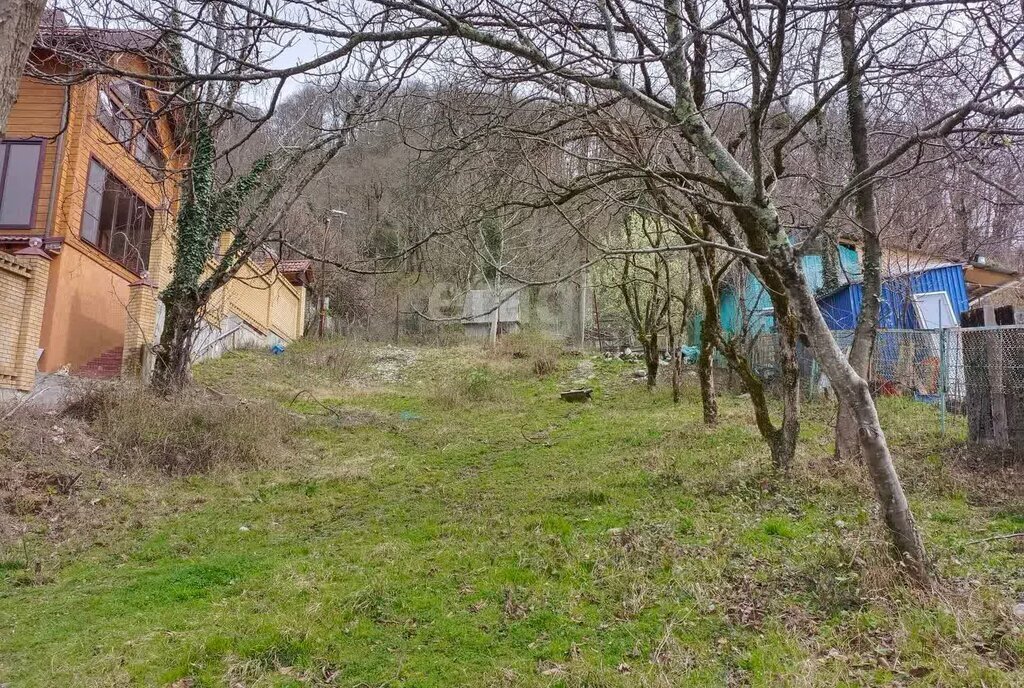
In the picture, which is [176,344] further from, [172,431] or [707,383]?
[707,383]

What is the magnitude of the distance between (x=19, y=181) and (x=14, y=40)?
42.8 feet

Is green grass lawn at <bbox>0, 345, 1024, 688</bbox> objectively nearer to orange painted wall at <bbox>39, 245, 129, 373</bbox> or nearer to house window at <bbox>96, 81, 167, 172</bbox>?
orange painted wall at <bbox>39, 245, 129, 373</bbox>

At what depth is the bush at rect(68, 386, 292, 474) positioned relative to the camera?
27.2 ft

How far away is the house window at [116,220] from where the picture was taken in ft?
43.8

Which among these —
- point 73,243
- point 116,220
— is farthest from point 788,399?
point 116,220

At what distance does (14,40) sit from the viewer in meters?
2.46

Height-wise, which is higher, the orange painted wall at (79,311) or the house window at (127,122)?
the house window at (127,122)

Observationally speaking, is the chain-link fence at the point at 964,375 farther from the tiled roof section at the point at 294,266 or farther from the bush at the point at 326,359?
the tiled roof section at the point at 294,266

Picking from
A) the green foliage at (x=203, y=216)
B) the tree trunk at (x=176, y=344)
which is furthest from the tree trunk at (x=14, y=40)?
the green foliage at (x=203, y=216)

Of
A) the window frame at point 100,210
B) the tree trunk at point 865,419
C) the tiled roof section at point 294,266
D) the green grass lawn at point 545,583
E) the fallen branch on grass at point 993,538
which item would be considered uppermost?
the tiled roof section at point 294,266

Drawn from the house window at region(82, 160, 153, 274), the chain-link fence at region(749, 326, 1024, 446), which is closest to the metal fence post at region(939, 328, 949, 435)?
the chain-link fence at region(749, 326, 1024, 446)

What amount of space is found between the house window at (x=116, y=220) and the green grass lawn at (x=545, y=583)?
345 inches

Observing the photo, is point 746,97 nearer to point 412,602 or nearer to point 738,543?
point 738,543

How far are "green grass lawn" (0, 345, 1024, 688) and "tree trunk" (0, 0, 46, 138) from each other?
295 cm
